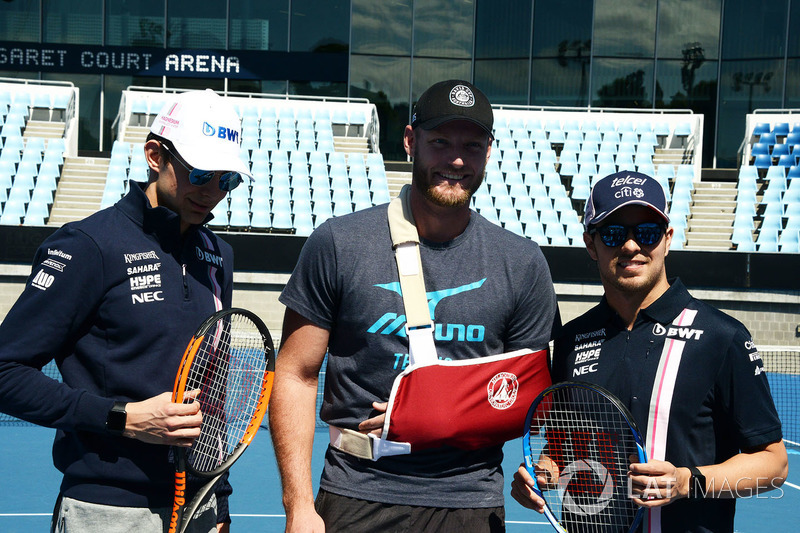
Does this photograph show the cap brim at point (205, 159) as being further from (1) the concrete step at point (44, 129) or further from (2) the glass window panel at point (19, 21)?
(2) the glass window panel at point (19, 21)

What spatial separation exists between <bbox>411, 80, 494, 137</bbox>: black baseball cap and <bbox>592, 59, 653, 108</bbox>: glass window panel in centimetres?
2193

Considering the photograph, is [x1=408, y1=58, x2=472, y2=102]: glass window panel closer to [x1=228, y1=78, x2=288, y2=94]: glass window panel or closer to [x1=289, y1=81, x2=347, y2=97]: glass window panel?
[x1=289, y1=81, x2=347, y2=97]: glass window panel

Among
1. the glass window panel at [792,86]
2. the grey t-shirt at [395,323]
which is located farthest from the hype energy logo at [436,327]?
the glass window panel at [792,86]

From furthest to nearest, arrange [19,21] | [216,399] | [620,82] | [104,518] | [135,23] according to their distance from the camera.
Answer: [620,82]
[135,23]
[19,21]
[216,399]
[104,518]

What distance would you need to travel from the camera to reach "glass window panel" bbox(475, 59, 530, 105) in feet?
78.8

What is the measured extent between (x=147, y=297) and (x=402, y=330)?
87 centimetres

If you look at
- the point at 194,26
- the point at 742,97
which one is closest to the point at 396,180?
the point at 194,26

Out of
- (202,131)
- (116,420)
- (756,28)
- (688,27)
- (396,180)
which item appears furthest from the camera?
(688,27)

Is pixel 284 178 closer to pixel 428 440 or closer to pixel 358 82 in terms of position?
pixel 358 82

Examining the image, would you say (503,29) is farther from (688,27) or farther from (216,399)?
(216,399)

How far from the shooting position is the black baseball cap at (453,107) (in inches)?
113

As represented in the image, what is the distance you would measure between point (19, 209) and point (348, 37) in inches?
418

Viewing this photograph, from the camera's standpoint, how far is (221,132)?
9.95 feet

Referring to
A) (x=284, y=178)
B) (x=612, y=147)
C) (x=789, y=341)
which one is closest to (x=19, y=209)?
(x=284, y=178)
